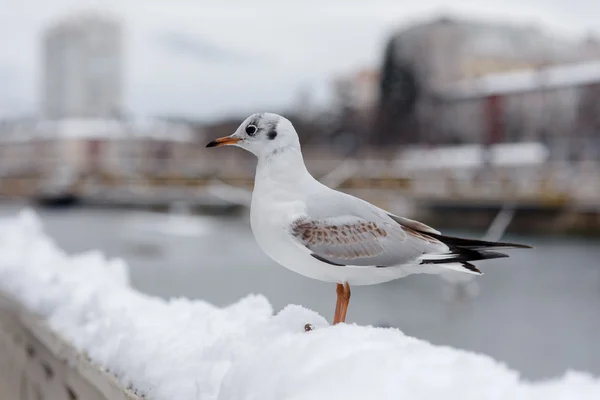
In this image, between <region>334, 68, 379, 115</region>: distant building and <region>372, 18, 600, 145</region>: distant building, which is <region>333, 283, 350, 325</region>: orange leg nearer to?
<region>372, 18, 600, 145</region>: distant building

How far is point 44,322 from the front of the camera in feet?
6.84

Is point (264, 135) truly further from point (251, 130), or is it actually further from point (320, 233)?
point (320, 233)

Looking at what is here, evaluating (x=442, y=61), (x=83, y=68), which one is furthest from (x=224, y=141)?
(x=83, y=68)

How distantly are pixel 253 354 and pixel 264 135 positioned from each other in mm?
438

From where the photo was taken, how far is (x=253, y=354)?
1.29 m

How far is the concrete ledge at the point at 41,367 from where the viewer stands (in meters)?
1.64

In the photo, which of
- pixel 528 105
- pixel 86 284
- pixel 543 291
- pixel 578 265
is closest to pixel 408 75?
pixel 528 105

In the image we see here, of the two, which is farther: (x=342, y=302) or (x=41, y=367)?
(x=41, y=367)

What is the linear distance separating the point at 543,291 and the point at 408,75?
81.6 ft

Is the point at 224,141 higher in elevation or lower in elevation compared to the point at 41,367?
higher

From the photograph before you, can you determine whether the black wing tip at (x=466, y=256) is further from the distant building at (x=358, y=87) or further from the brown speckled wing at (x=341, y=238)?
the distant building at (x=358, y=87)

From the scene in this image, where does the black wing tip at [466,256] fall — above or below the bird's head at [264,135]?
below

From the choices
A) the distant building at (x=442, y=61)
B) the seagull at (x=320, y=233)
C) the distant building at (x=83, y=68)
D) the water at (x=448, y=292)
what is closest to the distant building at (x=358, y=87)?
the distant building at (x=442, y=61)

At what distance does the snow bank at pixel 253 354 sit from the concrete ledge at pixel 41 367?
36mm
